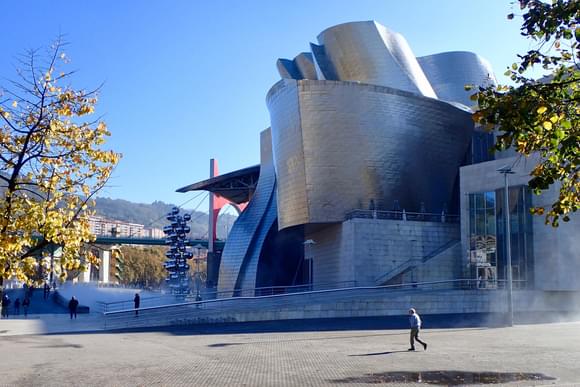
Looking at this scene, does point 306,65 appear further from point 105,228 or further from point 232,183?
point 105,228

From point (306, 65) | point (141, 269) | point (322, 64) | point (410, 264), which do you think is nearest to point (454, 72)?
point (306, 65)

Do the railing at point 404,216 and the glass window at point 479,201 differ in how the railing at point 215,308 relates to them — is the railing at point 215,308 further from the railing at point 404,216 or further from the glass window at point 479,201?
the railing at point 404,216

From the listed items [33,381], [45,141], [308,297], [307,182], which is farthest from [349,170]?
[45,141]

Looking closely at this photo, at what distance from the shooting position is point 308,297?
2967cm

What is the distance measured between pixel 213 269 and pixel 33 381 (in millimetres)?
59908

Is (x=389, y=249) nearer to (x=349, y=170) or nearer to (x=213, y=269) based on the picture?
(x=349, y=170)

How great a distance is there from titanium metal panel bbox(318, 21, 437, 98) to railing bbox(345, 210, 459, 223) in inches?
391

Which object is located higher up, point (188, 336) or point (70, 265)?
point (70, 265)

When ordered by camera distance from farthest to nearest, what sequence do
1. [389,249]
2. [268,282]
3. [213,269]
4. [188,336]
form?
[213,269] → [268,282] → [389,249] → [188,336]

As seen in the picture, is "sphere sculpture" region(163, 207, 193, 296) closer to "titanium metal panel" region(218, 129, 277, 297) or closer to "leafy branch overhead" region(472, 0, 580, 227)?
"titanium metal panel" region(218, 129, 277, 297)

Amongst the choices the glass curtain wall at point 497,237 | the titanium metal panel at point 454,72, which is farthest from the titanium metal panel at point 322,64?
the glass curtain wall at point 497,237

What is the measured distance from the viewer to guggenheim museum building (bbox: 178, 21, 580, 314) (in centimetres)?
3431

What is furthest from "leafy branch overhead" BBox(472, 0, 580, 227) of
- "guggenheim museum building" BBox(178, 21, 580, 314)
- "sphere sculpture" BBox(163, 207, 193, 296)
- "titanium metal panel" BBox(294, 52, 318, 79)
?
"sphere sculpture" BBox(163, 207, 193, 296)

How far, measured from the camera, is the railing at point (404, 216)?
3953cm
